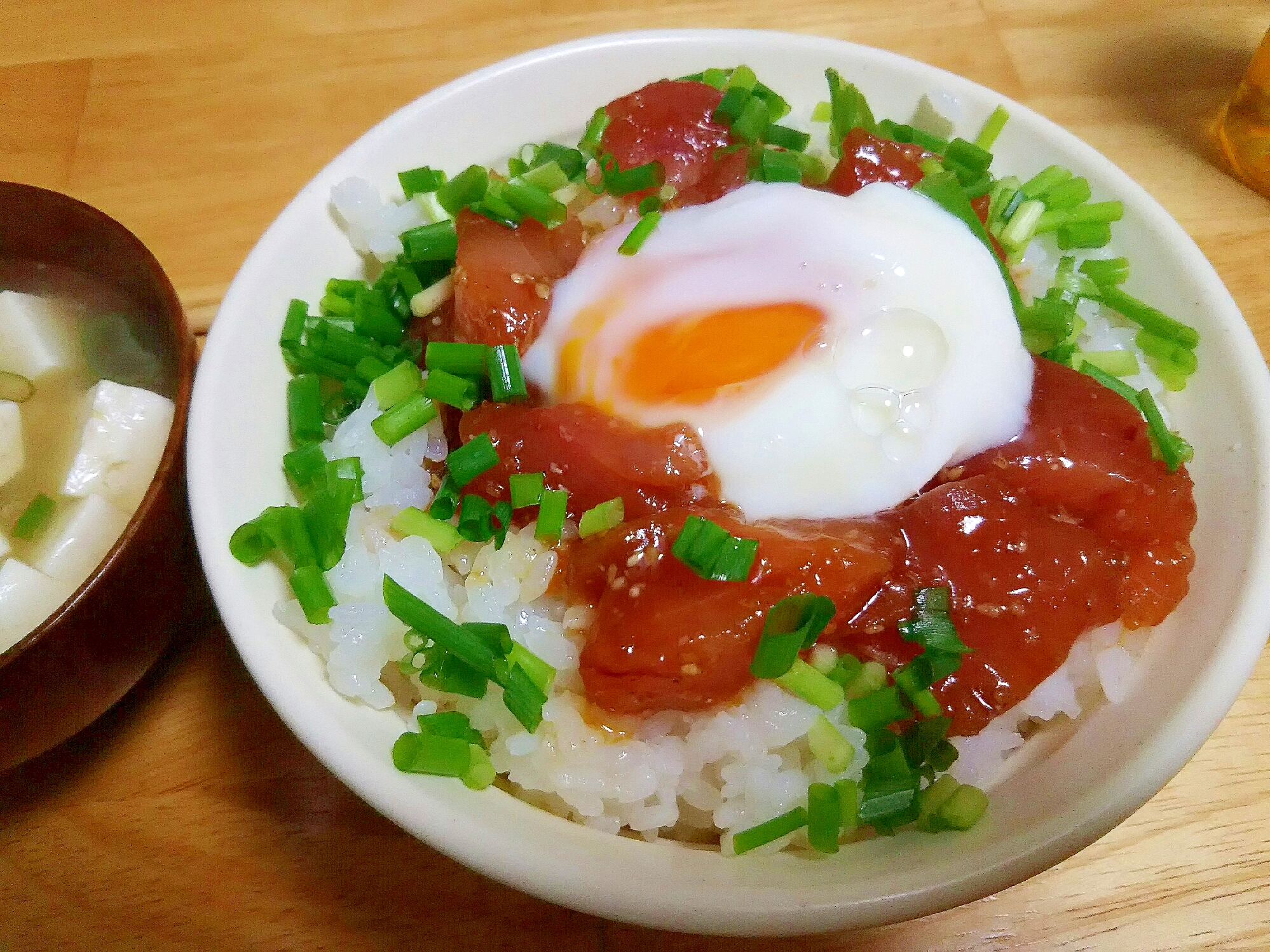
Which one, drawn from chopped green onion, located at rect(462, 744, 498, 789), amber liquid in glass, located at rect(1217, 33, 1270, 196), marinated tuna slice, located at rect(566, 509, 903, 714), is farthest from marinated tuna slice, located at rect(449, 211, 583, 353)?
amber liquid in glass, located at rect(1217, 33, 1270, 196)

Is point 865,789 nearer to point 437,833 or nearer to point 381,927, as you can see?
point 437,833

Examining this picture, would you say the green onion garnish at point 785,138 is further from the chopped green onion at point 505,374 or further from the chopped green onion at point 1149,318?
the chopped green onion at point 505,374

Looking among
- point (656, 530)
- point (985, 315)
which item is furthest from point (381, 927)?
point (985, 315)

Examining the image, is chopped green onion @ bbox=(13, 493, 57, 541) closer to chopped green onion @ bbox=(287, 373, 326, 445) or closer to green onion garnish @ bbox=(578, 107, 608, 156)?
chopped green onion @ bbox=(287, 373, 326, 445)

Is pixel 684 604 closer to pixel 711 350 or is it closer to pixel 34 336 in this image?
pixel 711 350

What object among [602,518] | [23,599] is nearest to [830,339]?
[602,518]

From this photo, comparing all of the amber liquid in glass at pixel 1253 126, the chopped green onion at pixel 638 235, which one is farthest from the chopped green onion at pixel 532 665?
the amber liquid in glass at pixel 1253 126
